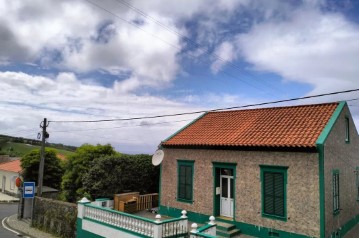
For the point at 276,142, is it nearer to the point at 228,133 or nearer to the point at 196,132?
the point at 228,133

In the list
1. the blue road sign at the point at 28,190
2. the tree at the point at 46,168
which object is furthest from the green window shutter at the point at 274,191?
the tree at the point at 46,168

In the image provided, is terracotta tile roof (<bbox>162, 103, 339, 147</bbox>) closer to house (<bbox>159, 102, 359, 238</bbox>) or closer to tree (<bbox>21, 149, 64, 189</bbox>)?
house (<bbox>159, 102, 359, 238</bbox>)

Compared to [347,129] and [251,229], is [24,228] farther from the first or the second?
[347,129]

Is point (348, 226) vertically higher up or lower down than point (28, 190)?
lower down

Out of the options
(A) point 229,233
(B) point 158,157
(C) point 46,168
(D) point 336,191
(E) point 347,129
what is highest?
(E) point 347,129

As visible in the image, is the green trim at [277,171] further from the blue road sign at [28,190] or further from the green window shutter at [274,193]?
the blue road sign at [28,190]

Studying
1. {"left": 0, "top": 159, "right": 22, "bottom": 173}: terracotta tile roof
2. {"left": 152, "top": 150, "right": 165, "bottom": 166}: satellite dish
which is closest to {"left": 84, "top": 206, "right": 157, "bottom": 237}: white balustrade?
{"left": 152, "top": 150, "right": 165, "bottom": 166}: satellite dish

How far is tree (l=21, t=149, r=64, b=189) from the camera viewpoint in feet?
112

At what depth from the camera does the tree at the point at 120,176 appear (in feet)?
63.6

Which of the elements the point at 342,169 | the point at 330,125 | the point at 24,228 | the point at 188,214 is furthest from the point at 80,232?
the point at 342,169

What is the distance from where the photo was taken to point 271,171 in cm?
1340

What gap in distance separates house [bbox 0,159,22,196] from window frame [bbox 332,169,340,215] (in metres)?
34.8

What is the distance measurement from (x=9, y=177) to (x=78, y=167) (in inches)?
817

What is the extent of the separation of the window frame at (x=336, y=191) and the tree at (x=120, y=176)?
11.5 metres
